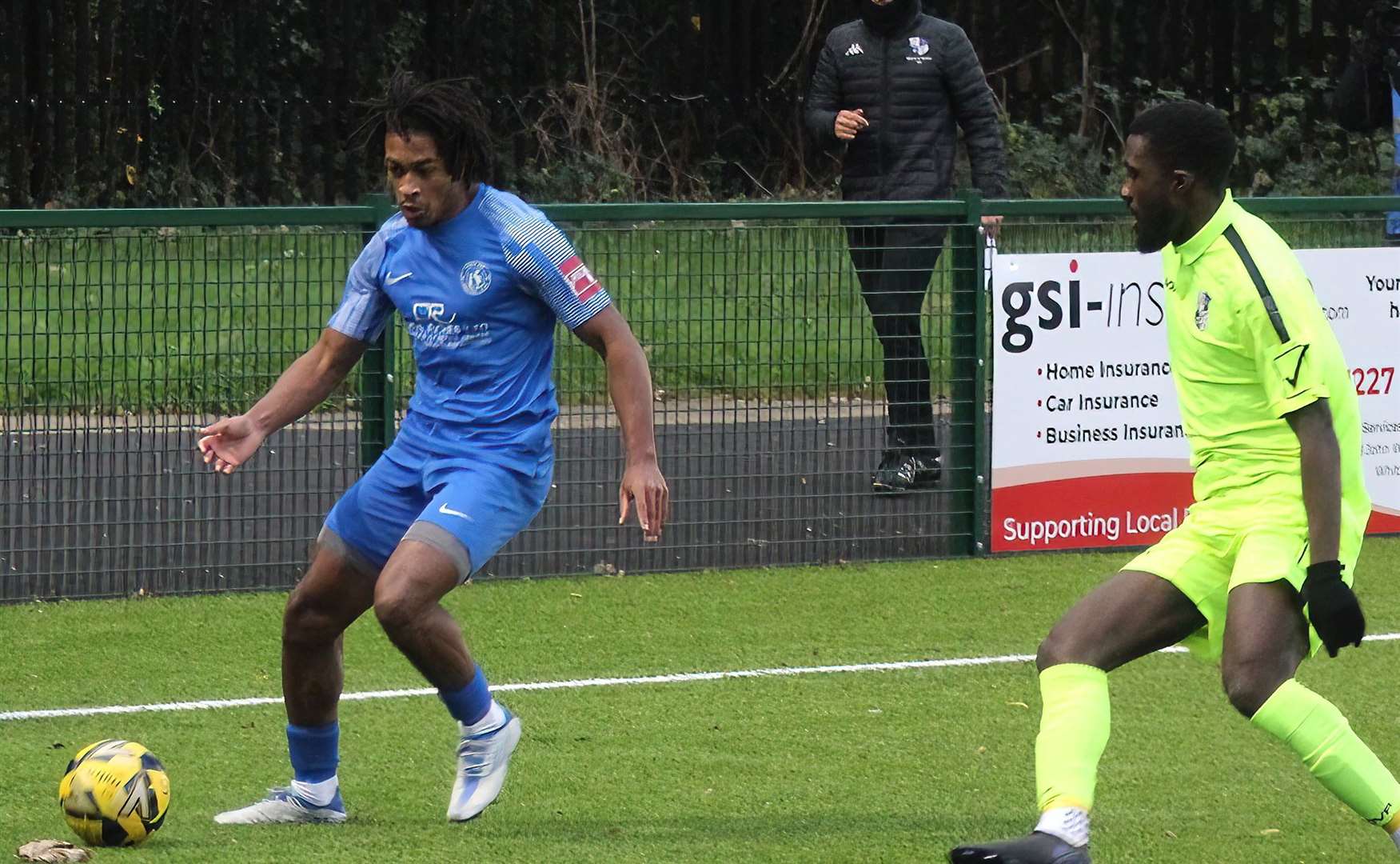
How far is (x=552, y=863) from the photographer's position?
530cm

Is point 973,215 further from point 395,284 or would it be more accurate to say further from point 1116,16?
point 1116,16

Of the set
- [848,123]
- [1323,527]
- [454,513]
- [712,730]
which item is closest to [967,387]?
[848,123]

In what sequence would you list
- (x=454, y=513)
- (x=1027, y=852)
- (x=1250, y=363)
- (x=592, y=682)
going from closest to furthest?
(x=1027, y=852)
(x=1250, y=363)
(x=454, y=513)
(x=592, y=682)

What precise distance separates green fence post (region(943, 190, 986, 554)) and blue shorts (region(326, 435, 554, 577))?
4.45 meters

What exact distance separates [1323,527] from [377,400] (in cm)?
536

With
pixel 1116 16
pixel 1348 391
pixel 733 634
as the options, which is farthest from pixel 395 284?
pixel 1116 16

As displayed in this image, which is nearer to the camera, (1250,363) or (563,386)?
(1250,363)

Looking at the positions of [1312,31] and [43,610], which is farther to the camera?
[1312,31]

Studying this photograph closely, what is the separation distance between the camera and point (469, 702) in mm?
5531

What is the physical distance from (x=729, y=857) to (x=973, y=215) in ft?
16.2

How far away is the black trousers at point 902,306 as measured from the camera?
385 inches

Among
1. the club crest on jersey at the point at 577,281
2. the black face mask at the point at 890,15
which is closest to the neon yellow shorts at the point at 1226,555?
the club crest on jersey at the point at 577,281

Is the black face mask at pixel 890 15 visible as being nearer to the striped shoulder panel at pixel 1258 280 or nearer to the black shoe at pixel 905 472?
the black shoe at pixel 905 472

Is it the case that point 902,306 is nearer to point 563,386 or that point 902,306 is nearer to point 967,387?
point 967,387
